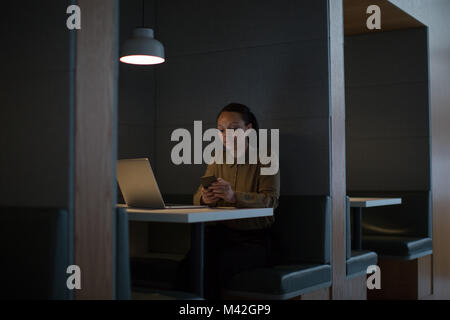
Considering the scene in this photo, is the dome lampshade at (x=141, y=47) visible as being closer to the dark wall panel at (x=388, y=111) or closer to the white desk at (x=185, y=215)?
the white desk at (x=185, y=215)

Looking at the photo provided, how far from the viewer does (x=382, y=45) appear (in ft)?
18.6

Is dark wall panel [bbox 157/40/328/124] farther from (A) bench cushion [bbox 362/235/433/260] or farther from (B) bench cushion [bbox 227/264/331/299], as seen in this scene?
(A) bench cushion [bbox 362/235/433/260]

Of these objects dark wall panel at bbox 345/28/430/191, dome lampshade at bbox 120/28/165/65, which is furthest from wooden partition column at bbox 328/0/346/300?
dark wall panel at bbox 345/28/430/191

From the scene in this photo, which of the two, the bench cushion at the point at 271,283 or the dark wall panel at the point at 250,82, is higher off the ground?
the dark wall panel at the point at 250,82

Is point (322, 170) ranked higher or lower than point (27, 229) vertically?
higher

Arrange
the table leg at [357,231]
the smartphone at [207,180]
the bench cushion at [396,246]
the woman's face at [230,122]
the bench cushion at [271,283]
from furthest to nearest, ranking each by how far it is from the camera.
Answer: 1. the bench cushion at [396,246]
2. the table leg at [357,231]
3. the woman's face at [230,122]
4. the bench cushion at [271,283]
5. the smartphone at [207,180]

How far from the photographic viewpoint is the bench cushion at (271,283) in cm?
325

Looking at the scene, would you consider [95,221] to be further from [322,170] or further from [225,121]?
[322,170]

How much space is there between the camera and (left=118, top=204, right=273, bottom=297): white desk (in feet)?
8.97

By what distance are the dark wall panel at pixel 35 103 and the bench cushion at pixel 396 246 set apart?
3.12 m

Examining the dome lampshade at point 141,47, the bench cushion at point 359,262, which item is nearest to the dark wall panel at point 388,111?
the bench cushion at point 359,262
